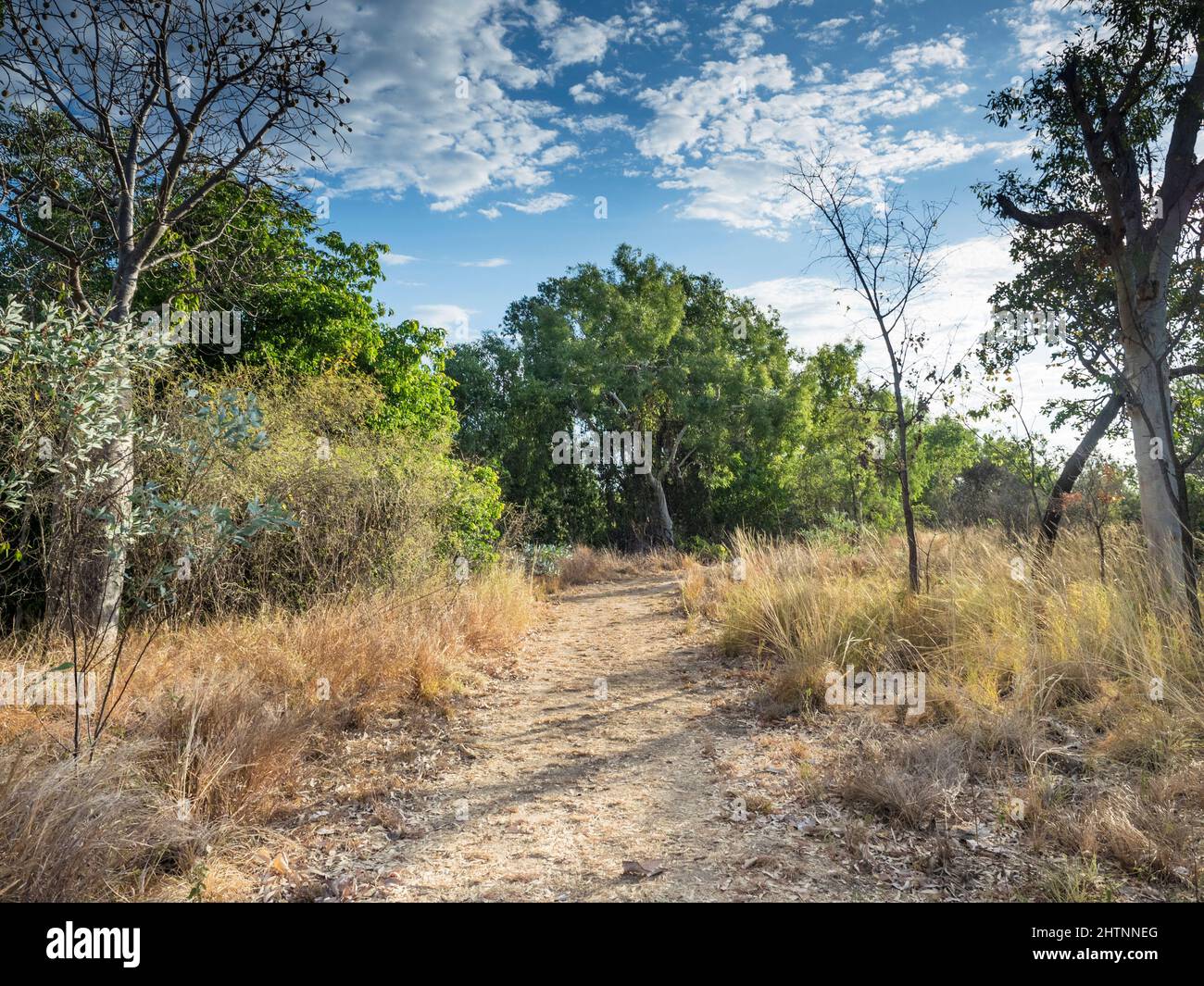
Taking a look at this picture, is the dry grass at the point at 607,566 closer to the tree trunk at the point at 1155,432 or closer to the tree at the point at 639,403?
the tree at the point at 639,403

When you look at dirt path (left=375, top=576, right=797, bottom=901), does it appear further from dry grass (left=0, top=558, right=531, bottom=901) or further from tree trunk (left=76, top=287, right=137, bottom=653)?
tree trunk (left=76, top=287, right=137, bottom=653)

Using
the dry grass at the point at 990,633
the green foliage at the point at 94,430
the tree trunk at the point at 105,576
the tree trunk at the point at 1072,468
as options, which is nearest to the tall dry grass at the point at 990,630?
the dry grass at the point at 990,633

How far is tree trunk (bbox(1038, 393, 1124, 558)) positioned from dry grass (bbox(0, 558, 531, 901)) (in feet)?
23.4

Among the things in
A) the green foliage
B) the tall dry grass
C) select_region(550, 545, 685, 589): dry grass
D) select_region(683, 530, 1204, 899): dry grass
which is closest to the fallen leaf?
select_region(683, 530, 1204, 899): dry grass

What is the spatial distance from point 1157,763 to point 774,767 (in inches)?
82.4

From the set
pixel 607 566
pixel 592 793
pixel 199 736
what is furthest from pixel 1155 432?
pixel 607 566

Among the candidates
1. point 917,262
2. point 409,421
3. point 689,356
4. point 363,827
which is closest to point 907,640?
point 917,262

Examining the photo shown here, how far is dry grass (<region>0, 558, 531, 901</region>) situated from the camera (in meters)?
2.74

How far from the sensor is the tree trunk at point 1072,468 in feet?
25.6

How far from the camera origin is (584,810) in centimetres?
387

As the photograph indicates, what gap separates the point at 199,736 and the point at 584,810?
2.33 m

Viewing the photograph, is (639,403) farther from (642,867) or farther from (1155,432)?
(642,867)

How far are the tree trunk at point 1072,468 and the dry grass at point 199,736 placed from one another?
23.4ft
